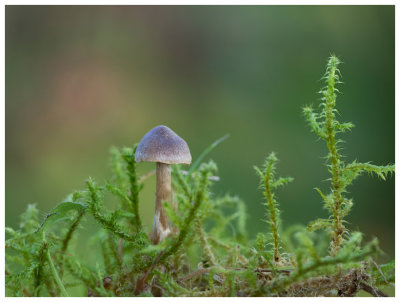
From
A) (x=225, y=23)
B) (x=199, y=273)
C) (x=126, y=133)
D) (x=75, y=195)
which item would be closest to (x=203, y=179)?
(x=199, y=273)

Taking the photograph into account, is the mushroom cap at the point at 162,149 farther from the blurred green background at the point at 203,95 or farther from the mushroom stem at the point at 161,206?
the blurred green background at the point at 203,95

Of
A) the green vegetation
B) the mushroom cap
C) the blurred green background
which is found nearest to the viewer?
the green vegetation

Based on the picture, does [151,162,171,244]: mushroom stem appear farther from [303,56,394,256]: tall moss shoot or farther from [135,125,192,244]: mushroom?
[303,56,394,256]: tall moss shoot

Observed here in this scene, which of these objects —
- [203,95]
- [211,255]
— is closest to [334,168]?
[211,255]

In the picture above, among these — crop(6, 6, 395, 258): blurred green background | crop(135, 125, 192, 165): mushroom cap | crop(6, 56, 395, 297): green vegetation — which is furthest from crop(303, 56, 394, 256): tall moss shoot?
crop(6, 6, 395, 258): blurred green background

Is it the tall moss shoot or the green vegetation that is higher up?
the tall moss shoot

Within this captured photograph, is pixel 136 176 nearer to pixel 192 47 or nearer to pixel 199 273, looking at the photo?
pixel 199 273
